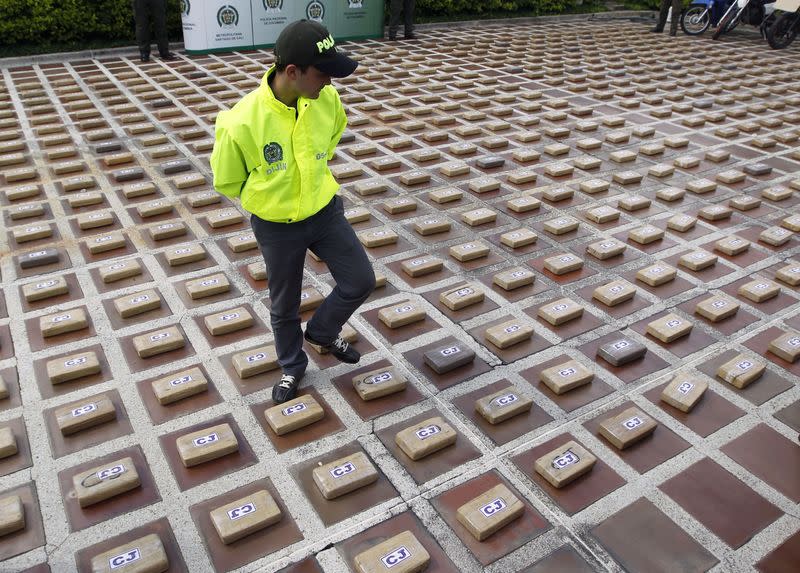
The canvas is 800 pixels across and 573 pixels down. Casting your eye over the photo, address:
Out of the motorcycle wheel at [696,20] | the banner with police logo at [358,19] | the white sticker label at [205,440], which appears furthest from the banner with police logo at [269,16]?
the white sticker label at [205,440]

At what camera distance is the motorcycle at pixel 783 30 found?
1366 cm

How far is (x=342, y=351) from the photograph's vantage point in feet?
13.1

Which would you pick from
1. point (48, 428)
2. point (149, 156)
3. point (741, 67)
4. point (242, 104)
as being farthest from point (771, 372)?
point (741, 67)

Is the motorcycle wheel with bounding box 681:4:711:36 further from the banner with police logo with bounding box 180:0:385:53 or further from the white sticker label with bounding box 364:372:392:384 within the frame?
the white sticker label with bounding box 364:372:392:384

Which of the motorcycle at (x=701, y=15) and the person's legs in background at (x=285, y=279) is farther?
the motorcycle at (x=701, y=15)

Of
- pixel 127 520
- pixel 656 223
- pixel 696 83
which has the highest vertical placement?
pixel 696 83

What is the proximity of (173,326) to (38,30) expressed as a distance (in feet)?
31.5

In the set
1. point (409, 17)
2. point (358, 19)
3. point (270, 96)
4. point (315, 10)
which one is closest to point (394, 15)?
point (409, 17)

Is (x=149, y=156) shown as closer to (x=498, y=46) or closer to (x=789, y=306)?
(x=789, y=306)

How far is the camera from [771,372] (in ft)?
13.8

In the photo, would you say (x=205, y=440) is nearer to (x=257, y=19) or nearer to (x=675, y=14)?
(x=257, y=19)

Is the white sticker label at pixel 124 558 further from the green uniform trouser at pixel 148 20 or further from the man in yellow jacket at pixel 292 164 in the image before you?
the green uniform trouser at pixel 148 20

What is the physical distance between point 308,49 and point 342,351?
1.91 meters

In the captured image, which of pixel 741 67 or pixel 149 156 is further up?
pixel 741 67
